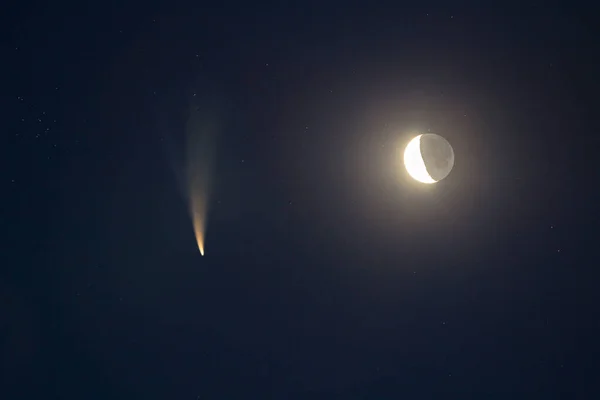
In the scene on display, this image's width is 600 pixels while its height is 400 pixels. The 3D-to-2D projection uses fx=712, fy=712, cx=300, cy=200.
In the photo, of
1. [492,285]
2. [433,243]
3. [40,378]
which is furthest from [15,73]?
[492,285]

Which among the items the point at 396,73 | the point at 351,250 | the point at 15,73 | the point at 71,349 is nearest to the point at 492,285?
the point at 351,250

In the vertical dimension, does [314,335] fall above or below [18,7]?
below

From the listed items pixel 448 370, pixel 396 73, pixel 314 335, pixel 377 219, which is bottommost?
pixel 448 370

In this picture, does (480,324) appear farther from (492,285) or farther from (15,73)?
(15,73)

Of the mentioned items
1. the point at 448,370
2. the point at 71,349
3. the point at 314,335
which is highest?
the point at 71,349

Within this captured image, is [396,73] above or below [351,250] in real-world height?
above

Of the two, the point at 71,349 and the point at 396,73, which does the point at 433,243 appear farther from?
the point at 71,349

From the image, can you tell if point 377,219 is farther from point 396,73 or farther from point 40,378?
point 40,378

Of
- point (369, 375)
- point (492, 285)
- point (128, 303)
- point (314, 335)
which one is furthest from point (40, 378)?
point (492, 285)
